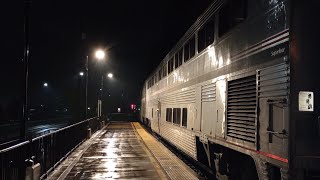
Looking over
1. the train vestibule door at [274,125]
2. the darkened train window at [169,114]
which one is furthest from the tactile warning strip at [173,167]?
the train vestibule door at [274,125]

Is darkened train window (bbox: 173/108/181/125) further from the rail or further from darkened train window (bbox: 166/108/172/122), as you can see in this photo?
the rail

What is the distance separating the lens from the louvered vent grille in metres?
5.81

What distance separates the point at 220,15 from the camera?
7910 millimetres

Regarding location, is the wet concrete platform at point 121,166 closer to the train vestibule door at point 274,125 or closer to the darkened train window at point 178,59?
the darkened train window at point 178,59

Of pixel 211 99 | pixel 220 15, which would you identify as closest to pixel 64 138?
pixel 211 99

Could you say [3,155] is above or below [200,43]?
below

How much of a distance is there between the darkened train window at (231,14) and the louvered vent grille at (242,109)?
113 centimetres

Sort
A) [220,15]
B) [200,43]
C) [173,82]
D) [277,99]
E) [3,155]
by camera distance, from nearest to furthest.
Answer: [277,99] → [3,155] → [220,15] → [200,43] → [173,82]

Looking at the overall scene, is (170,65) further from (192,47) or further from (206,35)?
(206,35)

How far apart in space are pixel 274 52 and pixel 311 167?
5.19ft

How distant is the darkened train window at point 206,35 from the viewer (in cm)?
863

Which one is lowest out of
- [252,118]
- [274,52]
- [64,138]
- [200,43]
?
[64,138]

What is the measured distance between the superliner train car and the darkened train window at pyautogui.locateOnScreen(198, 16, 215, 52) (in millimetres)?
24

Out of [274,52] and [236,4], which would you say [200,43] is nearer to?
[236,4]
